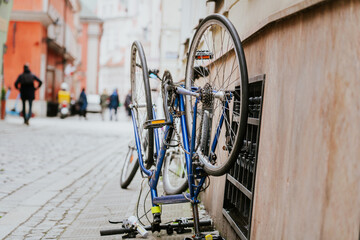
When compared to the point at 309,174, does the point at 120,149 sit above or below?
below

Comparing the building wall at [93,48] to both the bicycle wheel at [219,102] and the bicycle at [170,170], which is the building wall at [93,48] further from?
the bicycle wheel at [219,102]

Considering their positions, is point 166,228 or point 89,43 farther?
point 89,43

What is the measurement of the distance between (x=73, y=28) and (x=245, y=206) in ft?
146

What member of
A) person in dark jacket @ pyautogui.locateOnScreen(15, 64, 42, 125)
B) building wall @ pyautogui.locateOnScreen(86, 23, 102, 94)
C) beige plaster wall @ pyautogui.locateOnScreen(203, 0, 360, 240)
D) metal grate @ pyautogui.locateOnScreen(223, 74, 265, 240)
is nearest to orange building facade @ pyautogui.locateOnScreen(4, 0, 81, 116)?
person in dark jacket @ pyautogui.locateOnScreen(15, 64, 42, 125)

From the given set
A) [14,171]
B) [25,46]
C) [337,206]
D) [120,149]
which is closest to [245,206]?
[337,206]

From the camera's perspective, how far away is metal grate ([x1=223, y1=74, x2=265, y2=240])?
3311 millimetres

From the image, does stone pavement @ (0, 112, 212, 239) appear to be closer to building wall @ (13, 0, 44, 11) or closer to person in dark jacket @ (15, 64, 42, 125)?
person in dark jacket @ (15, 64, 42, 125)

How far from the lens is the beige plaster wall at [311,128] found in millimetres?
1942

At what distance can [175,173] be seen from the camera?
19.0 ft

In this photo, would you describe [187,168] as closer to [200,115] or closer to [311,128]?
[200,115]

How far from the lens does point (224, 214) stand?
4031 millimetres

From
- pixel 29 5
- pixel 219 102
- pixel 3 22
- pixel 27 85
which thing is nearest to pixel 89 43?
pixel 29 5

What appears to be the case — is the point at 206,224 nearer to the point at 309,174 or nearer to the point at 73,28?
the point at 309,174

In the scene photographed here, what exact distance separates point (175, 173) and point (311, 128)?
3.59 metres
